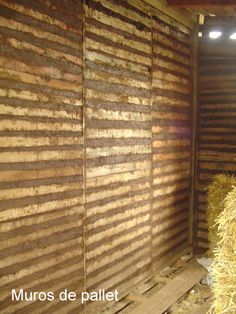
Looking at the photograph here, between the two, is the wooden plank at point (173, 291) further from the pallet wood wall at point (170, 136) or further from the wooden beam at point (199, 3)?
the wooden beam at point (199, 3)

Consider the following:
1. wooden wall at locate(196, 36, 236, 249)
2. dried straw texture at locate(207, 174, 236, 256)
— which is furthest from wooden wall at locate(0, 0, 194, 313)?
dried straw texture at locate(207, 174, 236, 256)

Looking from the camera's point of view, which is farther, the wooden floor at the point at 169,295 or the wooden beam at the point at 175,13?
the wooden beam at the point at 175,13

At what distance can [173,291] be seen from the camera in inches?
215

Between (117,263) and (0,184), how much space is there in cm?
240

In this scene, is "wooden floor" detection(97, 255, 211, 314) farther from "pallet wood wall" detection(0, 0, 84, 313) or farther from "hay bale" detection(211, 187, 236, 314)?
"hay bale" detection(211, 187, 236, 314)

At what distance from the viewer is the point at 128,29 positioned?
5.25 metres

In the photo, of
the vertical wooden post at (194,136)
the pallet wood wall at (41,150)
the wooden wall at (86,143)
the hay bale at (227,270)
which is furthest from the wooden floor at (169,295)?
the hay bale at (227,270)

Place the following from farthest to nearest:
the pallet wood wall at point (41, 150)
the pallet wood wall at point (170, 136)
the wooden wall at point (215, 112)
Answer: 1. the wooden wall at point (215, 112)
2. the pallet wood wall at point (170, 136)
3. the pallet wood wall at point (41, 150)

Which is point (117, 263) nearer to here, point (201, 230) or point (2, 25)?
point (201, 230)

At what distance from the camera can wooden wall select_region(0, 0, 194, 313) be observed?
3754 millimetres

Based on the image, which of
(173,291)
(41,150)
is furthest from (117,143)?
(173,291)

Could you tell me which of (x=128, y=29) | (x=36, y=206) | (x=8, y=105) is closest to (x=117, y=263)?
(x=36, y=206)

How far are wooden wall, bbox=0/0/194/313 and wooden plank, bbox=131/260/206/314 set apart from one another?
46 cm

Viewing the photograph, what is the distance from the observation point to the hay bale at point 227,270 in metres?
3.01
